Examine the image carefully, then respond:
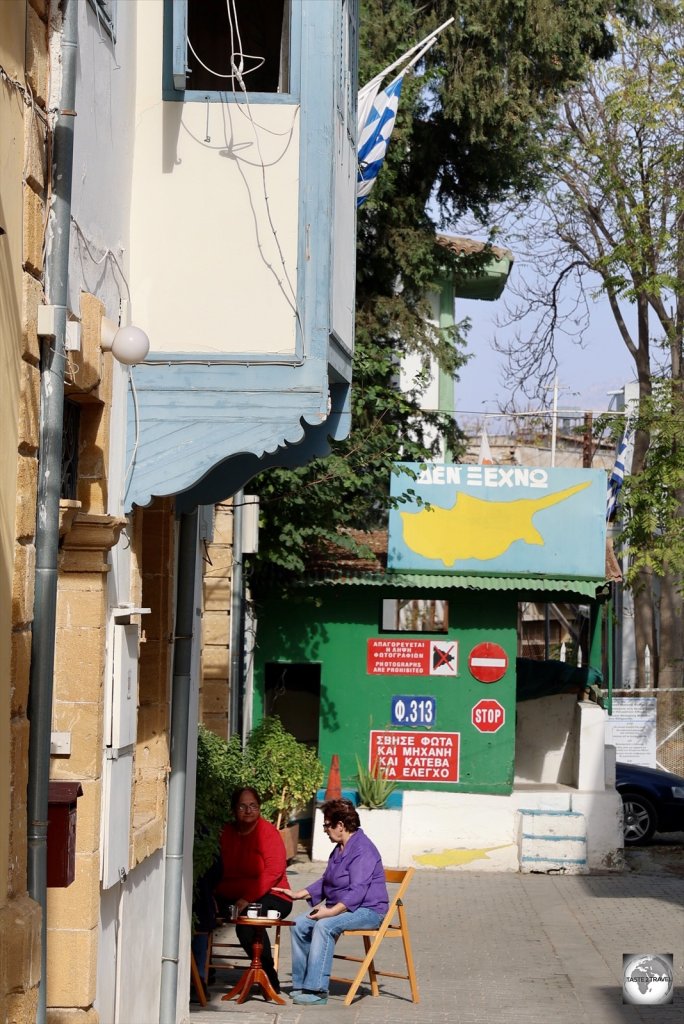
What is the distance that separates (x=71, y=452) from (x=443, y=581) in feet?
35.6

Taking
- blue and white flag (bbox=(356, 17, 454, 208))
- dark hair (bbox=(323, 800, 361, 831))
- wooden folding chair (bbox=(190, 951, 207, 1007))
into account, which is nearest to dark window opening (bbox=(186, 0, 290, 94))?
blue and white flag (bbox=(356, 17, 454, 208))

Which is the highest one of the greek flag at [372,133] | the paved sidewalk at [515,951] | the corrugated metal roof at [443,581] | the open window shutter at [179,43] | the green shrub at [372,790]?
the greek flag at [372,133]

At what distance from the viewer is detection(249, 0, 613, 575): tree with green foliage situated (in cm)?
1919

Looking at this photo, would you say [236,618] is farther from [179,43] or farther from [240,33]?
[179,43]

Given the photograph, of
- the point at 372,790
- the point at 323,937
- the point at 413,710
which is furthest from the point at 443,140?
the point at 323,937

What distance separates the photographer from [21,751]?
5.59m

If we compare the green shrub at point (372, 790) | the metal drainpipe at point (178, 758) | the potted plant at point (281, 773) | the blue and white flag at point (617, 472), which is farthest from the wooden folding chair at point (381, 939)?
the blue and white flag at point (617, 472)

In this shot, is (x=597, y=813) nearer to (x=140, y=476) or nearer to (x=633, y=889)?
(x=633, y=889)

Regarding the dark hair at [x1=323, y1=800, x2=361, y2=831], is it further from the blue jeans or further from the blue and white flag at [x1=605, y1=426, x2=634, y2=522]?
the blue and white flag at [x1=605, y1=426, x2=634, y2=522]

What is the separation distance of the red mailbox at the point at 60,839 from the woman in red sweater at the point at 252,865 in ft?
16.3

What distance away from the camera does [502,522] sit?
692 inches

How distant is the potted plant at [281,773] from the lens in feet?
51.1

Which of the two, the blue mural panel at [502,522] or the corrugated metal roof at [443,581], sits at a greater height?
the blue mural panel at [502,522]

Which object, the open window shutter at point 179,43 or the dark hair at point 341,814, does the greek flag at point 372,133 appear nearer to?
the open window shutter at point 179,43
